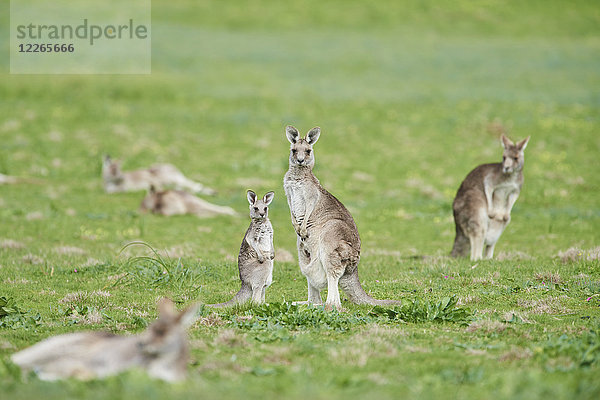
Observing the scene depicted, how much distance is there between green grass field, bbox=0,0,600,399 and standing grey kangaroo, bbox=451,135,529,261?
518 millimetres

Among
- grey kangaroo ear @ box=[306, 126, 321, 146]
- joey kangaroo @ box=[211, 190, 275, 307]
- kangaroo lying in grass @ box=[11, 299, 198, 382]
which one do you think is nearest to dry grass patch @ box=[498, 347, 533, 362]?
kangaroo lying in grass @ box=[11, 299, 198, 382]

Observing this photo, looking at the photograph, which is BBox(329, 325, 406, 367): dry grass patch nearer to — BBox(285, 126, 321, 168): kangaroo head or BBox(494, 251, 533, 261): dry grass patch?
BBox(285, 126, 321, 168): kangaroo head

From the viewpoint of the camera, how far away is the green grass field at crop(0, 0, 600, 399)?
6.81 metres

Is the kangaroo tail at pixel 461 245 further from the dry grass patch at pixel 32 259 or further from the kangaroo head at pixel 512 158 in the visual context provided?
the dry grass patch at pixel 32 259

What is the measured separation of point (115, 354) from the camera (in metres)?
5.92

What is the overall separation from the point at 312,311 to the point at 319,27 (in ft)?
182

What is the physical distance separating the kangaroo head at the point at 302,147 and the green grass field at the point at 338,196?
2.17m

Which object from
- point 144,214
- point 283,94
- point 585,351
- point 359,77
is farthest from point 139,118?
point 585,351

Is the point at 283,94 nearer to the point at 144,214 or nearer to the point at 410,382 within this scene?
the point at 144,214

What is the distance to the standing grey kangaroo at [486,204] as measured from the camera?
1368 centimetres

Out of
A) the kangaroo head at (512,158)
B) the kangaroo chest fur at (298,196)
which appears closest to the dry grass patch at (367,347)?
the kangaroo chest fur at (298,196)

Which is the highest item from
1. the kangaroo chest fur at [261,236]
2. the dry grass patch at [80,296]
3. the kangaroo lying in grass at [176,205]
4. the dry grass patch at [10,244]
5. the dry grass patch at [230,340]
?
the kangaroo lying in grass at [176,205]

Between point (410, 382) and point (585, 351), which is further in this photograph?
point (585, 351)

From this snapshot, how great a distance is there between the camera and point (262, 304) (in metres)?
9.14
